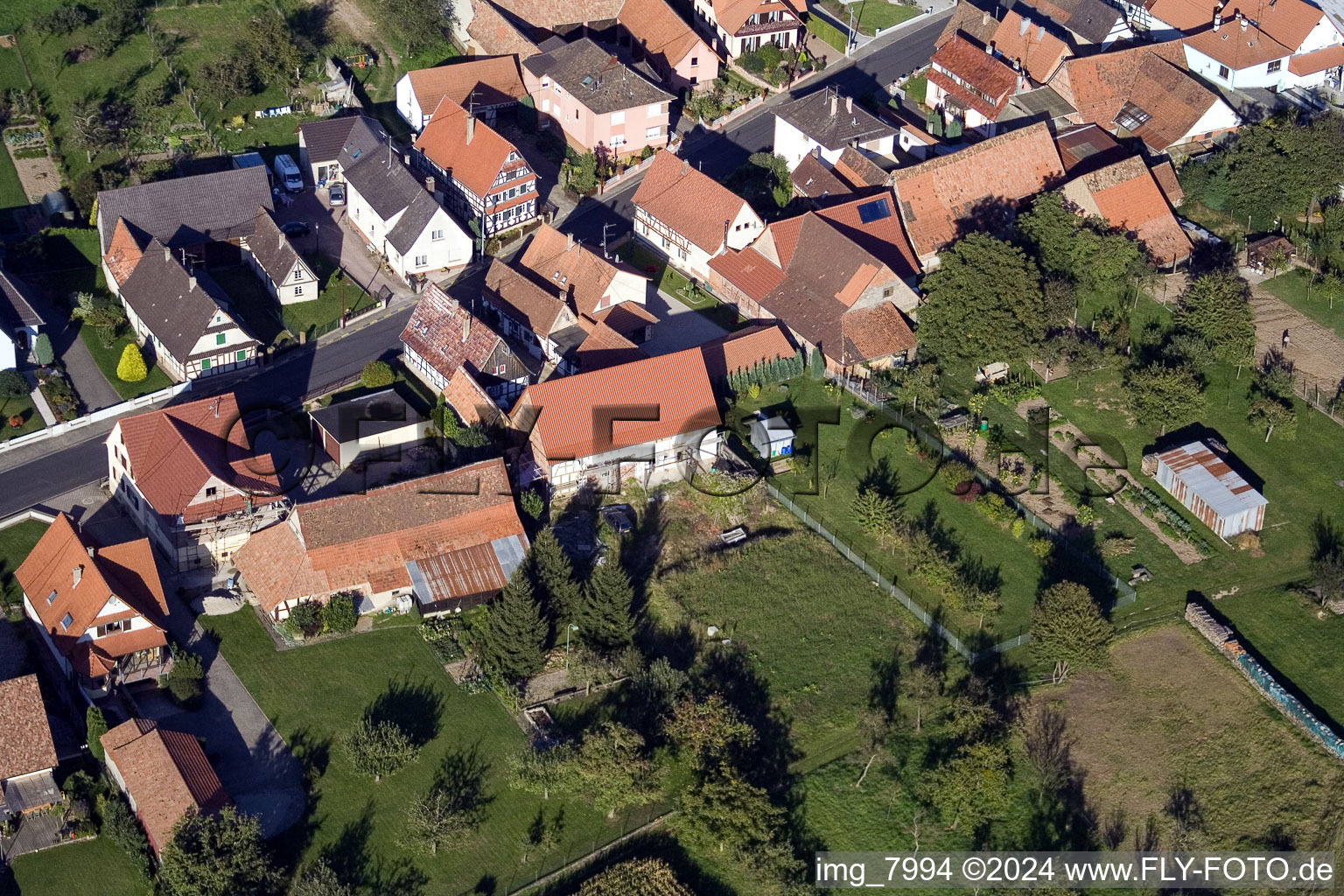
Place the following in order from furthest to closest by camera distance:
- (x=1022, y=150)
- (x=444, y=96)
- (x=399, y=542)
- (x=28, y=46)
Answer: (x=28, y=46) → (x=444, y=96) → (x=1022, y=150) → (x=399, y=542)

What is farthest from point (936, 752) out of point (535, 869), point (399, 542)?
point (399, 542)

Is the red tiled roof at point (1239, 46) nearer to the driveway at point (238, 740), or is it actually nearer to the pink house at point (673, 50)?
the pink house at point (673, 50)

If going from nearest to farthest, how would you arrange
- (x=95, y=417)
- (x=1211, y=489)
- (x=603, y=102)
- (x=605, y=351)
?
(x=1211, y=489) < (x=95, y=417) < (x=605, y=351) < (x=603, y=102)

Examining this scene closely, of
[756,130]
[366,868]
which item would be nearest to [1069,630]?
[366,868]

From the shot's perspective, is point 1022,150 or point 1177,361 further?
point 1022,150

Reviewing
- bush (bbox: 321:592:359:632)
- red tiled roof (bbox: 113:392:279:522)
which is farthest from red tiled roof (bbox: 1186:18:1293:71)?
bush (bbox: 321:592:359:632)

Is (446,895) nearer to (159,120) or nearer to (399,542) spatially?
(399,542)

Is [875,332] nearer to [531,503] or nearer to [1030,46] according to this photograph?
[531,503]
